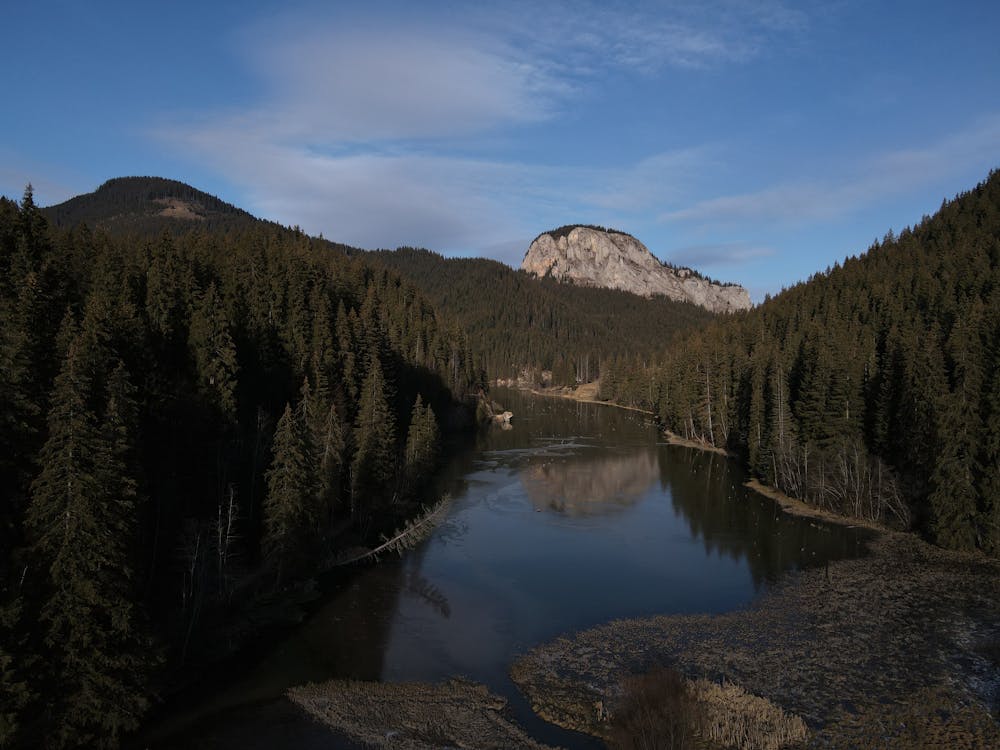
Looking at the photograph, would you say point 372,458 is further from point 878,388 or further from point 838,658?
point 878,388

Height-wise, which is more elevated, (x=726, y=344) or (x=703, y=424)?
(x=726, y=344)

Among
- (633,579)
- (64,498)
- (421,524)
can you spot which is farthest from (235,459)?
(633,579)

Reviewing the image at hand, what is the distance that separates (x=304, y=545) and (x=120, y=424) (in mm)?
16624

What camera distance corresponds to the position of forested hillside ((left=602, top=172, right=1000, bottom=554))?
1709 inches

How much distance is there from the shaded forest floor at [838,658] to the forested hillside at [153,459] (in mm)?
15179

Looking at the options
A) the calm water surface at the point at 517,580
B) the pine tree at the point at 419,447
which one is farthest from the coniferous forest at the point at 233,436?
the calm water surface at the point at 517,580

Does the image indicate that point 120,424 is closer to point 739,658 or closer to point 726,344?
point 739,658

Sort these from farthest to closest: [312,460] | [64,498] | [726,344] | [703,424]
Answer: [726,344], [703,424], [312,460], [64,498]

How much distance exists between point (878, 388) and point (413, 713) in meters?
54.2

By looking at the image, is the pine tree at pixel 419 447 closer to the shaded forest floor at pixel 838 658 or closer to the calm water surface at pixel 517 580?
the calm water surface at pixel 517 580

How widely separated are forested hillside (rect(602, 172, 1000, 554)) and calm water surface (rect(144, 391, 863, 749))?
234 inches

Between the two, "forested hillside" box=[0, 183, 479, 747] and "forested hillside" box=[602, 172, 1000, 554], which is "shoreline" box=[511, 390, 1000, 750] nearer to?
"forested hillside" box=[602, 172, 1000, 554]

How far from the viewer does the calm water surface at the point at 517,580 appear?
25.5m

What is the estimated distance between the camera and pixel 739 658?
28172 millimetres
